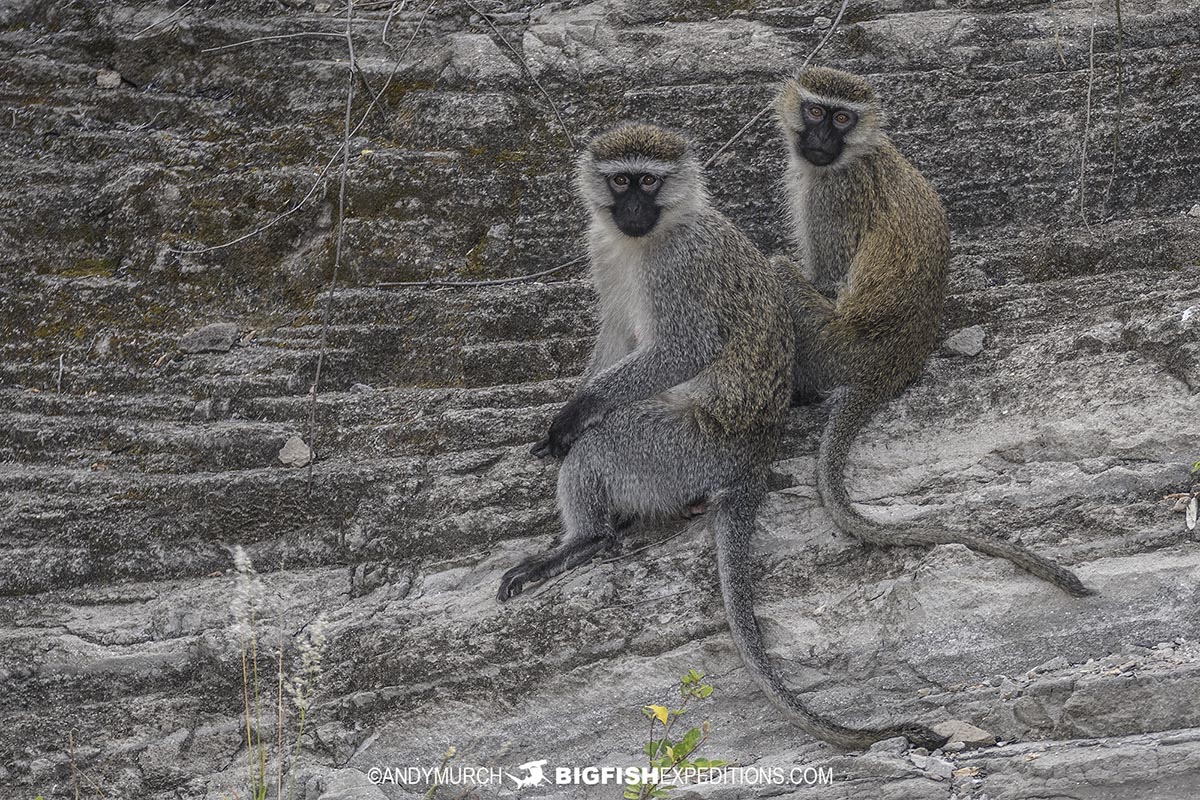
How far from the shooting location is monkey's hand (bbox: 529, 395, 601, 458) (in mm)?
6059

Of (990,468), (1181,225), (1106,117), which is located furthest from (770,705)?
(1106,117)

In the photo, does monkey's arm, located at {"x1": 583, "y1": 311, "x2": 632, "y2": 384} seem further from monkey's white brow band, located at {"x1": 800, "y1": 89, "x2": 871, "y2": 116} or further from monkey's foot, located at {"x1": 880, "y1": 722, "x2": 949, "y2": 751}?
monkey's foot, located at {"x1": 880, "y1": 722, "x2": 949, "y2": 751}

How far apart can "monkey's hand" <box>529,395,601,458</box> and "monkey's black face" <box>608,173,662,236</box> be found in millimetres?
826

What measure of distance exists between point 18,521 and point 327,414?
1.56 metres

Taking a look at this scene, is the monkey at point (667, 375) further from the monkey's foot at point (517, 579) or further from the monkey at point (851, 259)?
the monkey at point (851, 259)

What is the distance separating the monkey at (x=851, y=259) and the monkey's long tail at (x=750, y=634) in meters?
0.43

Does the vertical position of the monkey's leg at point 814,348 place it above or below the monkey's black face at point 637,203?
below

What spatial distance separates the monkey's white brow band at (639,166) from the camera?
6.16 metres

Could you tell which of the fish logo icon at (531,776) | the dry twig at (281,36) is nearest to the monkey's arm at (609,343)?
the fish logo icon at (531,776)

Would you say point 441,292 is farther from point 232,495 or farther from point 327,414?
point 232,495

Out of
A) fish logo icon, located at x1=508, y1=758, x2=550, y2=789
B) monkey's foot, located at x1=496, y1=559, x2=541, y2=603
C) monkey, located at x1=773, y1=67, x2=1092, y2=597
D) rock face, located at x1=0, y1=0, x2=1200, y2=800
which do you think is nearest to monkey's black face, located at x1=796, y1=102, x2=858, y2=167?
monkey, located at x1=773, y1=67, x2=1092, y2=597

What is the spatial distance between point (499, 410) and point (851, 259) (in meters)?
2.01

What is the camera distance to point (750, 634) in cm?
527

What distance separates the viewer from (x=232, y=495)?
257 inches
